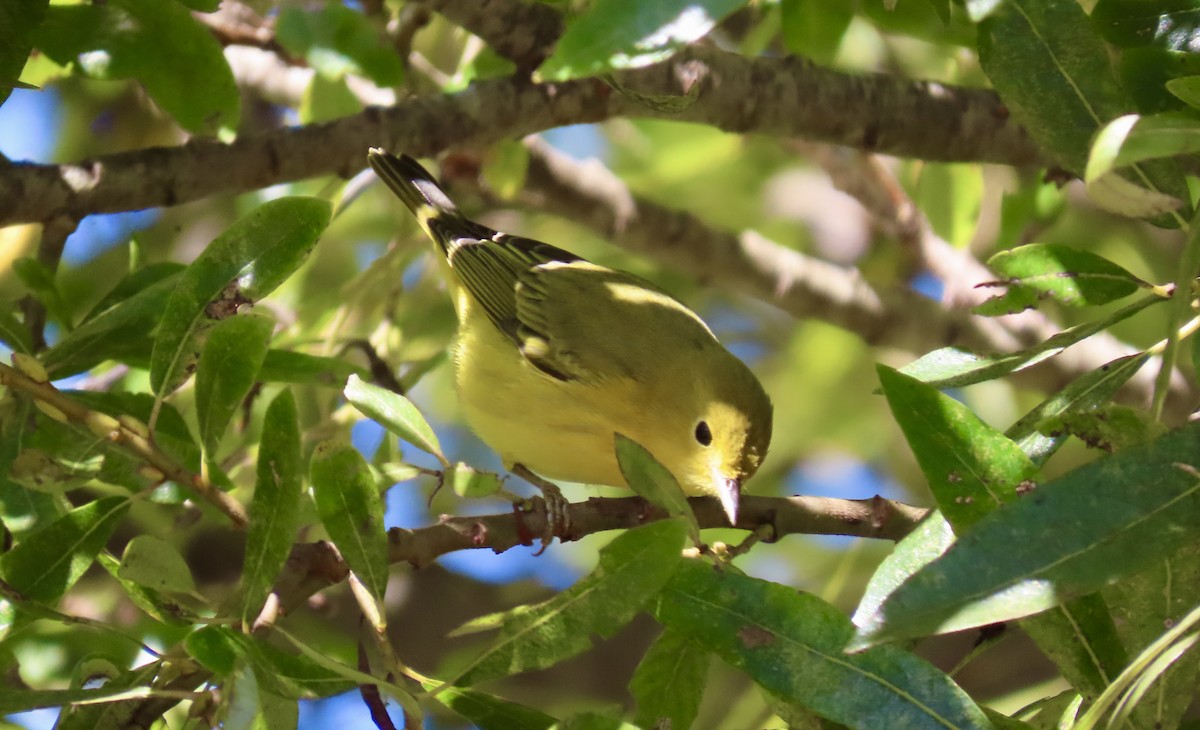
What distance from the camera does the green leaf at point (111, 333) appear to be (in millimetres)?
2076

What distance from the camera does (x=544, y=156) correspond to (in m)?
4.01

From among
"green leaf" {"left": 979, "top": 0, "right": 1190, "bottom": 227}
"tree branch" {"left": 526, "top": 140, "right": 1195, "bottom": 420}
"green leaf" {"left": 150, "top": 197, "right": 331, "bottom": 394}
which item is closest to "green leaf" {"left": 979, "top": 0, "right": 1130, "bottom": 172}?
"green leaf" {"left": 979, "top": 0, "right": 1190, "bottom": 227}

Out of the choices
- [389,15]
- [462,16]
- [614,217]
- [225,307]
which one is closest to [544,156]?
[614,217]

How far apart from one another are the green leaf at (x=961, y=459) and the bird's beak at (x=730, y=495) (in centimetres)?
69

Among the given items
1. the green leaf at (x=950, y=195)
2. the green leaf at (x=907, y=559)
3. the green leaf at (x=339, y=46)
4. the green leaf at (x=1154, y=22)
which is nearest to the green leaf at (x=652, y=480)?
the green leaf at (x=907, y=559)

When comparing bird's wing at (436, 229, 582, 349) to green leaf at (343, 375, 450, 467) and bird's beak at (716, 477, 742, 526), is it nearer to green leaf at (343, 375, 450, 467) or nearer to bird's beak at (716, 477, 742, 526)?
bird's beak at (716, 477, 742, 526)

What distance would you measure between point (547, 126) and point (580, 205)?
1.03m

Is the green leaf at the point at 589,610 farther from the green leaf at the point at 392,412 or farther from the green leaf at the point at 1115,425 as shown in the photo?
the green leaf at the point at 1115,425

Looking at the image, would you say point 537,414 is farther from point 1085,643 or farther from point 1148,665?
point 1148,665

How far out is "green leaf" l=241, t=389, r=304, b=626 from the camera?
170 cm

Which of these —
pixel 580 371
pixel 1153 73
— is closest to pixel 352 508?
pixel 1153 73

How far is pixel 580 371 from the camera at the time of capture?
346 centimetres

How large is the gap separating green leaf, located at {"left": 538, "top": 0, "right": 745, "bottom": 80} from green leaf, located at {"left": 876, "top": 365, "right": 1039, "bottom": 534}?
1.71 ft

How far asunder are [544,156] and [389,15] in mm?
793
